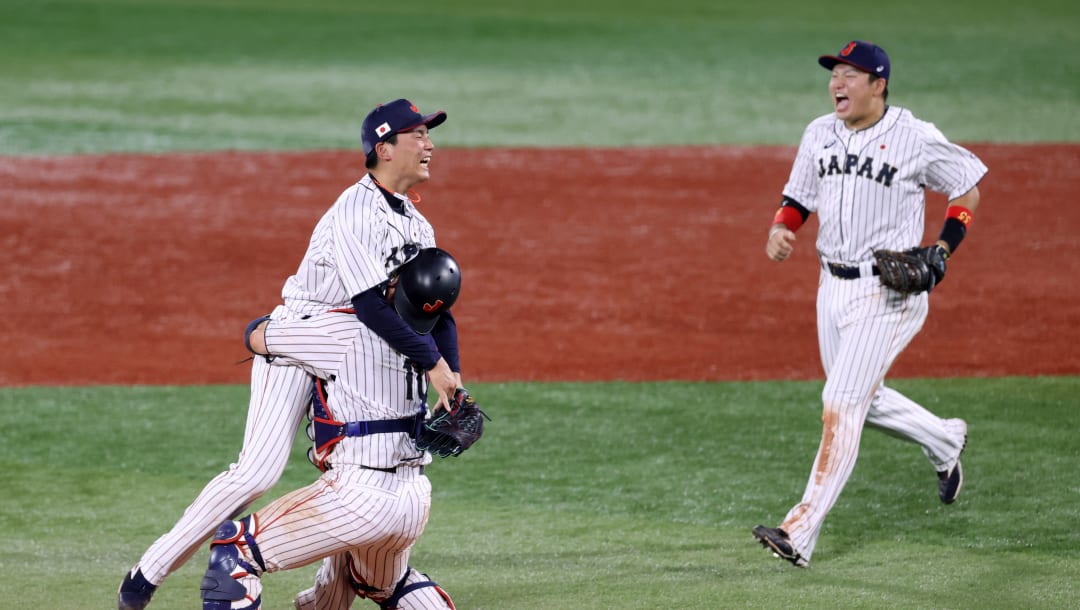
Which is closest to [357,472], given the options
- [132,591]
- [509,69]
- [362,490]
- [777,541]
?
[362,490]

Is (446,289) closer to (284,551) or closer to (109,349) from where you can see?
(284,551)

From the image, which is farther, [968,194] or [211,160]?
[211,160]

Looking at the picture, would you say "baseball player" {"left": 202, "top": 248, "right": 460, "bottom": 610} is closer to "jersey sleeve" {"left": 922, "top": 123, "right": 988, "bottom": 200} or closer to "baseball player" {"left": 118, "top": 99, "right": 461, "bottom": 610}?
"baseball player" {"left": 118, "top": 99, "right": 461, "bottom": 610}

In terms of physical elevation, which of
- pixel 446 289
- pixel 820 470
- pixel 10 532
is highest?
pixel 446 289

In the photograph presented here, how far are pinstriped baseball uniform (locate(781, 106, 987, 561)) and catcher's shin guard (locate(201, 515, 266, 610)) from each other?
2.14 metres

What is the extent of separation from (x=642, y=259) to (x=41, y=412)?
449cm

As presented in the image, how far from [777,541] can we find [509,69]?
13.1 m

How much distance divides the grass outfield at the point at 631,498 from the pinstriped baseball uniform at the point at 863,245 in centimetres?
43

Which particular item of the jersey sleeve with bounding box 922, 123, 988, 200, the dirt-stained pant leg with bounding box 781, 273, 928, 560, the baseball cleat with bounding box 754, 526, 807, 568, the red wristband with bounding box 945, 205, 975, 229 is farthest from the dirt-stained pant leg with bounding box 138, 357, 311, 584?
the red wristband with bounding box 945, 205, 975, 229

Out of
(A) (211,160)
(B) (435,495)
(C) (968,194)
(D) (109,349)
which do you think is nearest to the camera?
(C) (968,194)

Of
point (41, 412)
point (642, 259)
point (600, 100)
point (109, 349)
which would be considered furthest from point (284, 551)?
point (600, 100)

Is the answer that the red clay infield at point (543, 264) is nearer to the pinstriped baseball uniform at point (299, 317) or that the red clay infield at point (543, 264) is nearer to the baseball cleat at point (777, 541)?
the baseball cleat at point (777, 541)

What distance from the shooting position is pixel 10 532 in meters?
5.95

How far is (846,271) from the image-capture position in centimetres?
576
